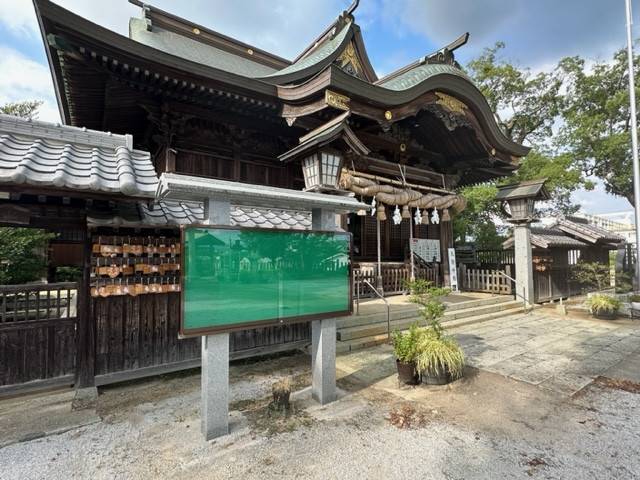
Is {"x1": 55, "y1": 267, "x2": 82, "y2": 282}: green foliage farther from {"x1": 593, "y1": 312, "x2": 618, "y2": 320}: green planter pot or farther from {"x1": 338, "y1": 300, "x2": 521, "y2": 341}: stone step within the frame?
{"x1": 593, "y1": 312, "x2": 618, "y2": 320}: green planter pot

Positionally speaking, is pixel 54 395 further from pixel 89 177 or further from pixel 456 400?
pixel 456 400

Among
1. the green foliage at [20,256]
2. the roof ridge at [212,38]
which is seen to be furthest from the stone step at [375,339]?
the roof ridge at [212,38]

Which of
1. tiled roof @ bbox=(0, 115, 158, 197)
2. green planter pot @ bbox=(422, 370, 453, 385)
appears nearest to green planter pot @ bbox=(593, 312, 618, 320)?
A: green planter pot @ bbox=(422, 370, 453, 385)

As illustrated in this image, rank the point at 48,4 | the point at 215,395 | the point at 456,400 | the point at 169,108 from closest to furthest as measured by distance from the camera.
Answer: the point at 215,395
the point at 456,400
the point at 48,4
the point at 169,108

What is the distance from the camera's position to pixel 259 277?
339 centimetres

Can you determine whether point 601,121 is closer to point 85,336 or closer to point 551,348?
point 551,348

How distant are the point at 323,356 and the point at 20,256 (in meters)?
9.64

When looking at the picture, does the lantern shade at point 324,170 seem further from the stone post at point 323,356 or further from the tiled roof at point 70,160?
the tiled roof at point 70,160

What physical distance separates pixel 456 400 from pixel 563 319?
6889 millimetres

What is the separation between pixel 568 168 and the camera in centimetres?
1788

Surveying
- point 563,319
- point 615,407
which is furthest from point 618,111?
point 615,407

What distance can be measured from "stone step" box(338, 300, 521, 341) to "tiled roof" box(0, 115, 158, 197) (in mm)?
4291

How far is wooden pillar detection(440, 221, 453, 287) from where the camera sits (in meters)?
10.9

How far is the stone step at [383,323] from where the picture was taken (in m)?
6.10
